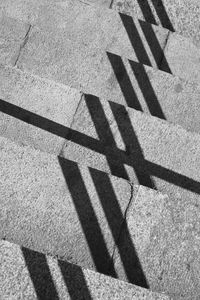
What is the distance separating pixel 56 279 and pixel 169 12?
3.28 meters

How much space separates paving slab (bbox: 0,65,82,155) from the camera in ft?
11.9

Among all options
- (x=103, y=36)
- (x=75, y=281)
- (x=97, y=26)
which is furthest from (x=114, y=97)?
(x=75, y=281)

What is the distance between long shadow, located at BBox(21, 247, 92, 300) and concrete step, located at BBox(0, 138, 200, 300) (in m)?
0.29

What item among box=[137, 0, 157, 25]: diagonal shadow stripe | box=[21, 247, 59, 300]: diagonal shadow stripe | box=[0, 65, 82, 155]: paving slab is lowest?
box=[21, 247, 59, 300]: diagonal shadow stripe

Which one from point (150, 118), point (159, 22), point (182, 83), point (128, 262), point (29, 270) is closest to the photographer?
point (29, 270)

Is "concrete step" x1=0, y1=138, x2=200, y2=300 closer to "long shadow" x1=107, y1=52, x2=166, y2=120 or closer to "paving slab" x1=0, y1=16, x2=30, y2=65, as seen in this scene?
"long shadow" x1=107, y1=52, x2=166, y2=120

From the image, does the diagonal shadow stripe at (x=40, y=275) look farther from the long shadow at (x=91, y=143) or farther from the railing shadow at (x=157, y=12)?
the railing shadow at (x=157, y=12)

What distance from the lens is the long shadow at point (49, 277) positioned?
105 inches

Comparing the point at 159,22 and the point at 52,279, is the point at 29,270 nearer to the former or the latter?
the point at 52,279

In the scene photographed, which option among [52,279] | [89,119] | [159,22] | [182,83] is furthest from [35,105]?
[159,22]

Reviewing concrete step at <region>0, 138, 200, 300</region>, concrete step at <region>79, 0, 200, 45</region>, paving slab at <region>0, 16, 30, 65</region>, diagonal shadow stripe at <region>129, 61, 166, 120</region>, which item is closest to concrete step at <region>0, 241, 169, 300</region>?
concrete step at <region>0, 138, 200, 300</region>

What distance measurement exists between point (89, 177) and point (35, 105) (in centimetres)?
92

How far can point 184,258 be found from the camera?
10.1 ft

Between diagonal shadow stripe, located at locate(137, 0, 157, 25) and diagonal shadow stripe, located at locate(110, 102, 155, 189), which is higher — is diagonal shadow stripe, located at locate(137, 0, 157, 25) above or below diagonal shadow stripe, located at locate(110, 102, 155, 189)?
above
